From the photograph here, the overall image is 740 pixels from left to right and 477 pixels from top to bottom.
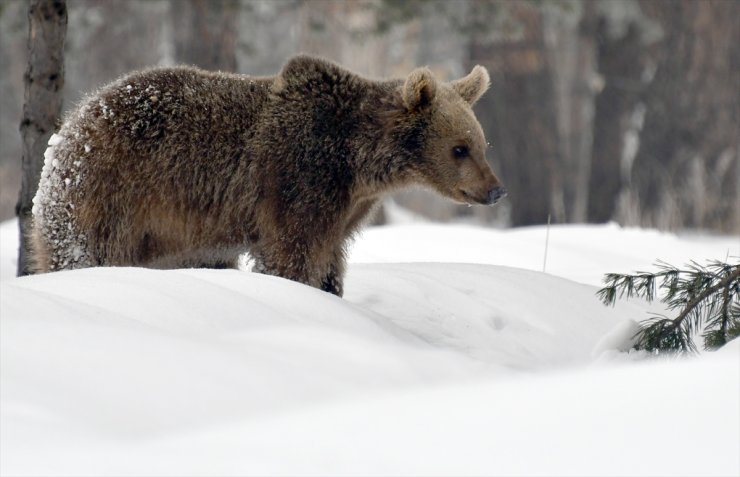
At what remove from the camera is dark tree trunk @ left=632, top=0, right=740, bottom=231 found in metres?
16.6

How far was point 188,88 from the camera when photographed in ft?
17.4

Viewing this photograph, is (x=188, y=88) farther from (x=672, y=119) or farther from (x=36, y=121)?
(x=672, y=119)

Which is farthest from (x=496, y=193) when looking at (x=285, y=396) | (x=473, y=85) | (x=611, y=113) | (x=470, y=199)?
(x=611, y=113)

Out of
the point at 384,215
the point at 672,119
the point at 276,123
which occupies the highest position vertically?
the point at 672,119

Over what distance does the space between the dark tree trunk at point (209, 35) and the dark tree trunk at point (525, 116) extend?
6.92 metres

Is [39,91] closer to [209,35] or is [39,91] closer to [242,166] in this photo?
[242,166]

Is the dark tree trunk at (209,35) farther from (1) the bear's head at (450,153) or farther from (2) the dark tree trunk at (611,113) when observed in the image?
(2) the dark tree trunk at (611,113)

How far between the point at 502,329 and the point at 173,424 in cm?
291

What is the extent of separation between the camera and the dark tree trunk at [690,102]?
16.6m

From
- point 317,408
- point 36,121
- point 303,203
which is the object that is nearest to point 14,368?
point 317,408

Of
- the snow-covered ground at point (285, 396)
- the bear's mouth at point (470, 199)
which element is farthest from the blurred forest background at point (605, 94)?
the snow-covered ground at point (285, 396)

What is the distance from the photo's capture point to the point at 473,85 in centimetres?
589

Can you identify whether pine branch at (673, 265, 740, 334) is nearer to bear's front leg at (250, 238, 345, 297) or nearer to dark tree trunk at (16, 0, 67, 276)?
bear's front leg at (250, 238, 345, 297)

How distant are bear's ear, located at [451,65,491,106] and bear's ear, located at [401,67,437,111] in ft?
1.27
